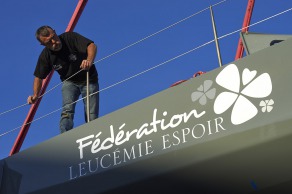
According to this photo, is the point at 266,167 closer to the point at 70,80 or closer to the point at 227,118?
the point at 227,118

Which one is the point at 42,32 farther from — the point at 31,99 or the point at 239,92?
the point at 239,92

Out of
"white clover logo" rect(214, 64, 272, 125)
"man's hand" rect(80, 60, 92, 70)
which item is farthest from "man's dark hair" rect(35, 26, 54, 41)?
"white clover logo" rect(214, 64, 272, 125)

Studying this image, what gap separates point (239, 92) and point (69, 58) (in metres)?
1.63

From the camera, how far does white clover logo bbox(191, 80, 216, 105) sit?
3865mm

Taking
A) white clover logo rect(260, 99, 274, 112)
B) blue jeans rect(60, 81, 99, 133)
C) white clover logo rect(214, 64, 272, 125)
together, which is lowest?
white clover logo rect(260, 99, 274, 112)

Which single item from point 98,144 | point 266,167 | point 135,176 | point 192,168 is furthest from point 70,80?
point 266,167

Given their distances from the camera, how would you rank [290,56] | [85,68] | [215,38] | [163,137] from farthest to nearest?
[85,68], [215,38], [163,137], [290,56]

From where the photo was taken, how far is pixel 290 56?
3605 mm

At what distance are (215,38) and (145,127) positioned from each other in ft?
2.53

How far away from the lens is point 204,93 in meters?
3.90

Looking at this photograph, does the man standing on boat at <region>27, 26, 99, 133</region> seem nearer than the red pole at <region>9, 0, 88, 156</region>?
Yes

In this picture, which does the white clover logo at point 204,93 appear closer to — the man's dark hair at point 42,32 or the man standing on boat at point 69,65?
the man standing on boat at point 69,65

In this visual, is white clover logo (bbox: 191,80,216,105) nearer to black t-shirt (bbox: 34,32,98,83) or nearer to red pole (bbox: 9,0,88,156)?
black t-shirt (bbox: 34,32,98,83)

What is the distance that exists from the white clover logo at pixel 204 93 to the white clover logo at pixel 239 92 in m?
0.06
